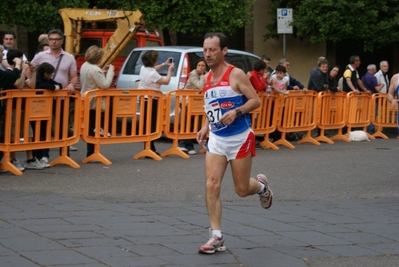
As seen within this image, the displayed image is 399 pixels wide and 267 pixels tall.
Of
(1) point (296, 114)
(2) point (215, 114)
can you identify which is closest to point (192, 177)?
(2) point (215, 114)

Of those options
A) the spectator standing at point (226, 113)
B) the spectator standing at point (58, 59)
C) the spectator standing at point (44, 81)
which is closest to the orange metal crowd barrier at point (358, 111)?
the spectator standing at point (58, 59)

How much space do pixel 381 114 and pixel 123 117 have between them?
9.84m

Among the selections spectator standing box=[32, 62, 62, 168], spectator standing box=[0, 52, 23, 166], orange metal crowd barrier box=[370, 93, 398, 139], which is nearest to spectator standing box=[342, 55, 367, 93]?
→ orange metal crowd barrier box=[370, 93, 398, 139]

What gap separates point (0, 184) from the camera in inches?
452

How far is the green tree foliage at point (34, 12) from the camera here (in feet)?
90.3

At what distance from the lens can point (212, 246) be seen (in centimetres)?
740

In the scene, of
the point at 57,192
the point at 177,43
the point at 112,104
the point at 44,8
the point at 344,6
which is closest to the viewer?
the point at 57,192

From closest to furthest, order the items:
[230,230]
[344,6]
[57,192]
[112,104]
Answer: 1. [230,230]
2. [57,192]
3. [112,104]
4. [344,6]

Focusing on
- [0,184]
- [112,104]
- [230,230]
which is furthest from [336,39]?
[230,230]

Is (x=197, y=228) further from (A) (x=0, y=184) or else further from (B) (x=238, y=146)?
(A) (x=0, y=184)

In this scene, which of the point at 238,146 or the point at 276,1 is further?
the point at 276,1

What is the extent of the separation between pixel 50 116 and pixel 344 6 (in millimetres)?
20006

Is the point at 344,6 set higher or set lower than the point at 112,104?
higher

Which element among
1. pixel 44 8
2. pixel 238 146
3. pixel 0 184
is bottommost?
pixel 0 184
